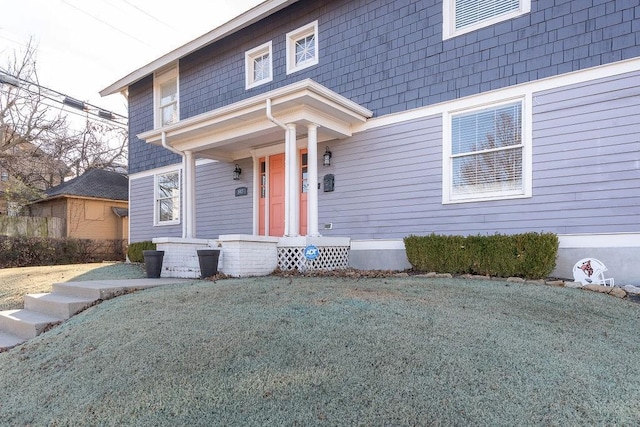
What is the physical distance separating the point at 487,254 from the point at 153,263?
5.35 m

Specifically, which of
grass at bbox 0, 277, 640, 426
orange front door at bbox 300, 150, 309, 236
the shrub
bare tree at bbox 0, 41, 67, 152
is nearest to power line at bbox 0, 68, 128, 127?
bare tree at bbox 0, 41, 67, 152

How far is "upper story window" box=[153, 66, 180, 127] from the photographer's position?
10852 mm

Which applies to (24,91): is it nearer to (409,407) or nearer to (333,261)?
(333,261)

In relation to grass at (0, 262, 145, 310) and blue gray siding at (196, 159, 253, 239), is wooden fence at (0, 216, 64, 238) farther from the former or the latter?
blue gray siding at (196, 159, 253, 239)

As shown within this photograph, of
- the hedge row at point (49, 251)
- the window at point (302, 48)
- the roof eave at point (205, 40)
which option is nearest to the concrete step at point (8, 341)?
the window at point (302, 48)

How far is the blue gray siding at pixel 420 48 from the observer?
5.30 metres

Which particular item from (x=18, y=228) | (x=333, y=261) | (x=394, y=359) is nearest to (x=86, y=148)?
(x=18, y=228)

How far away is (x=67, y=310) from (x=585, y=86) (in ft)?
23.3

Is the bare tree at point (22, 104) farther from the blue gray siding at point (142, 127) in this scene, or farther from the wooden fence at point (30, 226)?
the blue gray siding at point (142, 127)

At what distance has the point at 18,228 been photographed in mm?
13188

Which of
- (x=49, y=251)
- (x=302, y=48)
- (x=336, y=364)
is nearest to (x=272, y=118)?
(x=302, y=48)

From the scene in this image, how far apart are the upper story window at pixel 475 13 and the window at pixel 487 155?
1320mm

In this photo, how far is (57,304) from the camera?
4.49 metres

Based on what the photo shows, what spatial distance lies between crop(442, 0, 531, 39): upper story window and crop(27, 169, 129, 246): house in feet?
47.8
